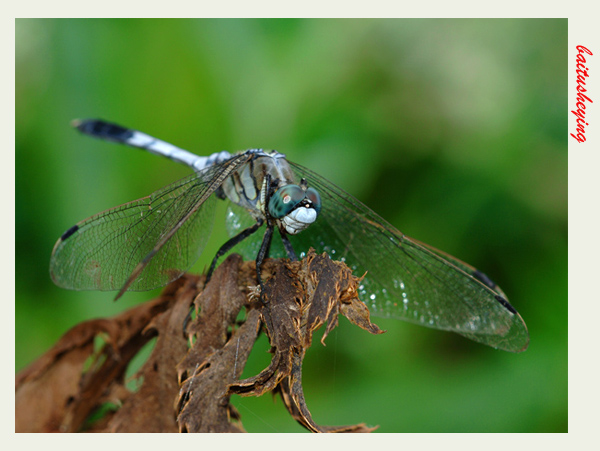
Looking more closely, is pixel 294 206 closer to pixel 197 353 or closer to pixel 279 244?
pixel 279 244

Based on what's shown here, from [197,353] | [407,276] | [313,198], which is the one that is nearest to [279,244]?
[313,198]

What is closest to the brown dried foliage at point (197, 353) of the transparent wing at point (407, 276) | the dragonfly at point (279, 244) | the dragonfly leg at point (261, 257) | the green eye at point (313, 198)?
the dragonfly leg at point (261, 257)


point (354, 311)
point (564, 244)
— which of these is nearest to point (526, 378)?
point (564, 244)

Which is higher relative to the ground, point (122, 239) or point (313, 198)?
point (313, 198)

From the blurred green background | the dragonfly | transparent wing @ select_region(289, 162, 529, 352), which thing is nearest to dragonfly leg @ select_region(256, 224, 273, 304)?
the dragonfly

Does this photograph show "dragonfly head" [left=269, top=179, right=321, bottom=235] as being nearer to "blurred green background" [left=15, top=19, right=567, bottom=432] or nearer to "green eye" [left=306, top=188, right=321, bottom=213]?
"green eye" [left=306, top=188, right=321, bottom=213]

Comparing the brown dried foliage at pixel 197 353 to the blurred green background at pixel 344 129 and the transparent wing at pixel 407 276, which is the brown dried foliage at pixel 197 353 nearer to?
the transparent wing at pixel 407 276

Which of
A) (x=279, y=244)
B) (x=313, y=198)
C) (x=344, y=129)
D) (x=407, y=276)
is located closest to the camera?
(x=313, y=198)
